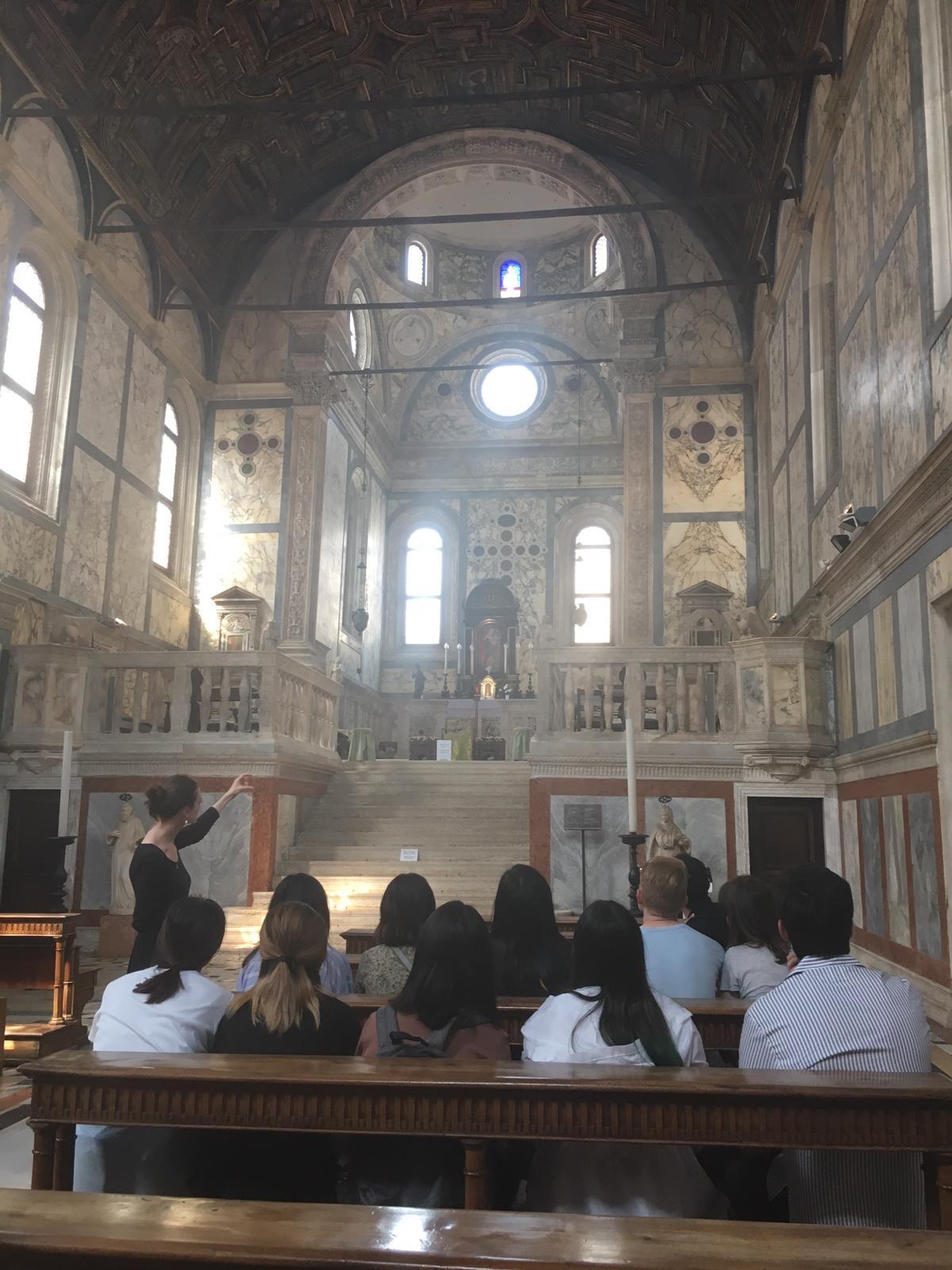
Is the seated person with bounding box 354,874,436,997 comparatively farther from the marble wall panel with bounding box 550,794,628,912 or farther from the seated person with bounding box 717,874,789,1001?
the marble wall panel with bounding box 550,794,628,912

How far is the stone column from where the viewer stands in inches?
709

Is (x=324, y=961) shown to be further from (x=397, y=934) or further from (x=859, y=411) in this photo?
(x=859, y=411)

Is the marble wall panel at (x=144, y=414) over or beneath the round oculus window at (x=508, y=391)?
beneath

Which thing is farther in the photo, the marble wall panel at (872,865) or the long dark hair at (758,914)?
the marble wall panel at (872,865)

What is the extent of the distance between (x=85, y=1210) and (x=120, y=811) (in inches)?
393

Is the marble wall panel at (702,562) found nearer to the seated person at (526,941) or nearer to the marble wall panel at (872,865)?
the marble wall panel at (872,865)

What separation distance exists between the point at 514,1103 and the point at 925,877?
6.47 meters

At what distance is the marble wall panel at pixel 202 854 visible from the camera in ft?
37.6

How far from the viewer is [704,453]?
1762cm

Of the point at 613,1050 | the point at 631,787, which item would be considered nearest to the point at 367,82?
the point at 631,787

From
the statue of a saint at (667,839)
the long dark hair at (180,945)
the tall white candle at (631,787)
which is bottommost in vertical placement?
the long dark hair at (180,945)

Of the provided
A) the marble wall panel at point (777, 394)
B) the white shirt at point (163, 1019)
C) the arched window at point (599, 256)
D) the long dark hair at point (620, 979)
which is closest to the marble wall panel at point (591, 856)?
the marble wall panel at point (777, 394)

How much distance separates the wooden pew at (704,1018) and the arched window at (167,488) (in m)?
14.5

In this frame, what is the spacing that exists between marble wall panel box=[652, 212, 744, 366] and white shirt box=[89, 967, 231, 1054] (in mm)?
16256
